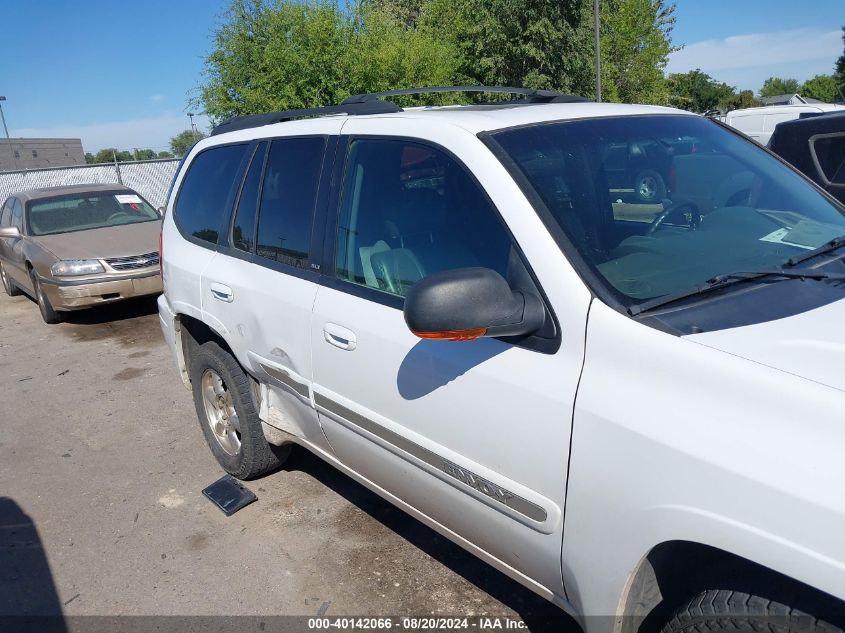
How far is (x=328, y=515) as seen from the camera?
12.0ft

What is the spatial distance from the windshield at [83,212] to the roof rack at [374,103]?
19.1ft

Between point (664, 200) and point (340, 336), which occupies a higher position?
point (664, 200)

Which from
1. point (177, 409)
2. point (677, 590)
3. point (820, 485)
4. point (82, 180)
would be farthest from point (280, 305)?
point (82, 180)

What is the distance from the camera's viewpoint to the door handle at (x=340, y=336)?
101 inches

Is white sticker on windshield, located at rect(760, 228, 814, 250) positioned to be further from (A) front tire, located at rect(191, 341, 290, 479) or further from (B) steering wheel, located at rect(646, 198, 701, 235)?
(A) front tire, located at rect(191, 341, 290, 479)

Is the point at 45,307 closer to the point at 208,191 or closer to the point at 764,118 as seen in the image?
the point at 208,191

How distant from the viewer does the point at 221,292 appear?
3461 millimetres

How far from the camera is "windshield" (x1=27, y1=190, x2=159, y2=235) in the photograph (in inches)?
352

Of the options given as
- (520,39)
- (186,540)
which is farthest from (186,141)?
(186,540)

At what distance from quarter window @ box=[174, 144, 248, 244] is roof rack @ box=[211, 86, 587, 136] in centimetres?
19

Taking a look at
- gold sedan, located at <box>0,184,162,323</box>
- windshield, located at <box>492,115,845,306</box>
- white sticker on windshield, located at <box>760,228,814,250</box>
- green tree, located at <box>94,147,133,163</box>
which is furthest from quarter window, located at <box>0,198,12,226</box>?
green tree, located at <box>94,147,133,163</box>

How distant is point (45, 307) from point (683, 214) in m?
8.19

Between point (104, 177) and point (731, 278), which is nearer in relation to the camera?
point (731, 278)

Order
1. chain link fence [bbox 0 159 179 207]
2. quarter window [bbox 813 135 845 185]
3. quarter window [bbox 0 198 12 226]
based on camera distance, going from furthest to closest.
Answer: chain link fence [bbox 0 159 179 207] < quarter window [bbox 0 198 12 226] < quarter window [bbox 813 135 845 185]
